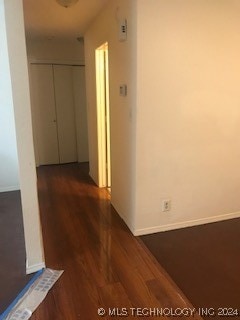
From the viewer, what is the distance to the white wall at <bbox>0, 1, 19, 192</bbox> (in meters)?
3.23

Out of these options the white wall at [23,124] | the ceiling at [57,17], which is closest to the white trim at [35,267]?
the white wall at [23,124]

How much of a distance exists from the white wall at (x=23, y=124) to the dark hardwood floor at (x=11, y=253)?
133 mm

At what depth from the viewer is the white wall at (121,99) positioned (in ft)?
7.75

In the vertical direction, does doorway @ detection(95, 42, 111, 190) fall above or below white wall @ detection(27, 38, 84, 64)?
below

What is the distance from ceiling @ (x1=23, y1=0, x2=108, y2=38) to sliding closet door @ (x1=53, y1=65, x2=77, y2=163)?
86 centimetres

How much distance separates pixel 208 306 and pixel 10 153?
3.08 metres

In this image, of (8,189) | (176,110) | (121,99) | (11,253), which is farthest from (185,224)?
(8,189)

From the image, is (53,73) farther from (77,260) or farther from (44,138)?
(77,260)

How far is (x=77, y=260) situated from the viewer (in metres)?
2.19

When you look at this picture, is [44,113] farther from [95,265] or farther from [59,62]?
[95,265]

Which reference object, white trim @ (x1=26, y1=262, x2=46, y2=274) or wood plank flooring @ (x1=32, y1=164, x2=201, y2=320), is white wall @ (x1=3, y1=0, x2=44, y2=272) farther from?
wood plank flooring @ (x1=32, y1=164, x2=201, y2=320)

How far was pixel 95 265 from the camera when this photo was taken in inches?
84.0

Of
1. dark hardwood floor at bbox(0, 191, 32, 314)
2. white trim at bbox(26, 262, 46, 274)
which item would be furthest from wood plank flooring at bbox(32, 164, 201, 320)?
dark hardwood floor at bbox(0, 191, 32, 314)

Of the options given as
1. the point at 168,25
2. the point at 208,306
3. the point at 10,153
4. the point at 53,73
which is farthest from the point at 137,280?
the point at 53,73
